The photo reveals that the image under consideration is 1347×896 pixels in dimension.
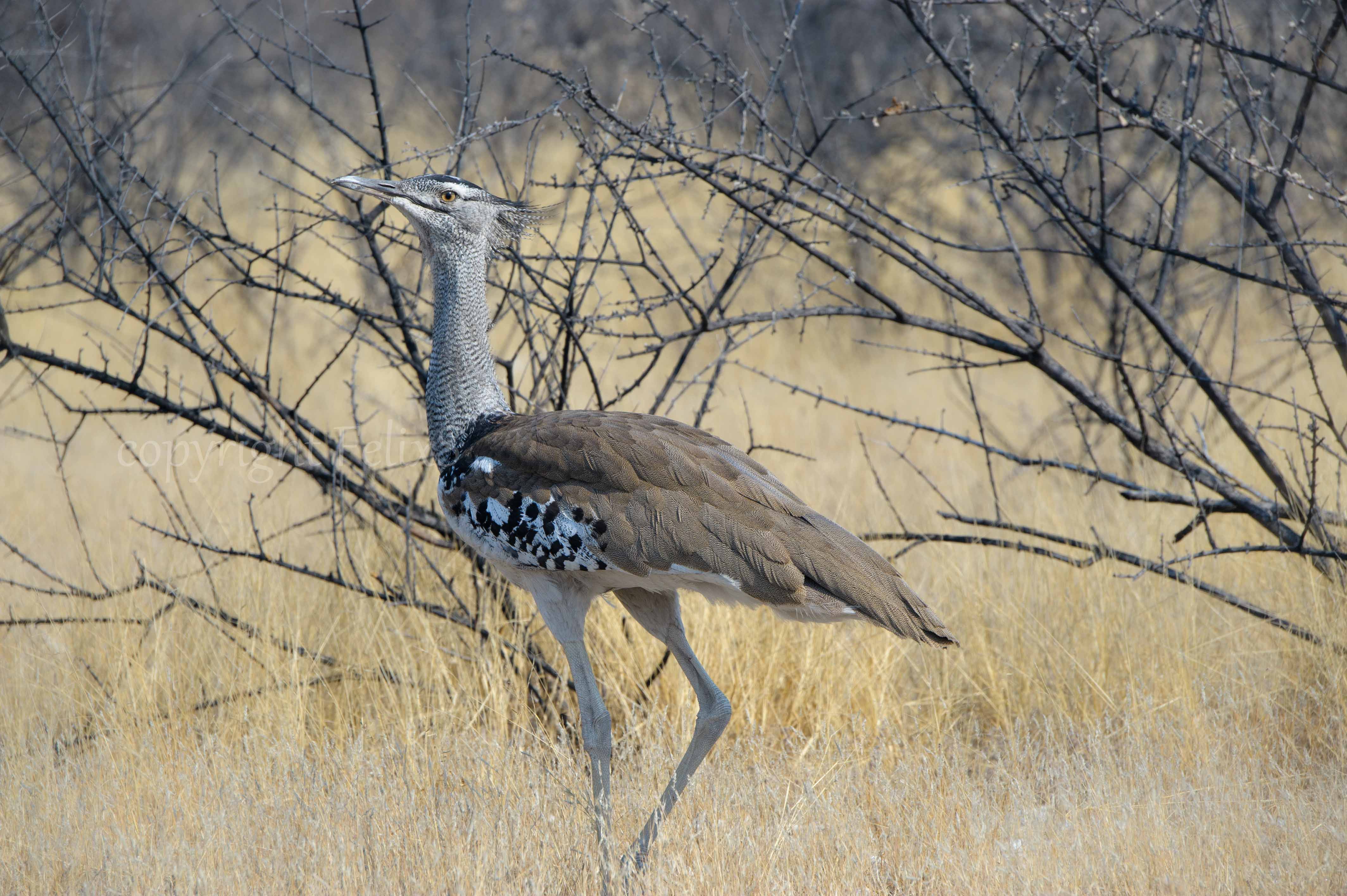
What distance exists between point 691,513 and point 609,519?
182mm

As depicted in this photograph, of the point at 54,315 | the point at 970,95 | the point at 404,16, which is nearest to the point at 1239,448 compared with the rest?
the point at 970,95

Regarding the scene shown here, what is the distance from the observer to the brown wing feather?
2629mm

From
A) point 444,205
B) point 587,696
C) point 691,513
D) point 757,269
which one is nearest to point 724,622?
point 587,696

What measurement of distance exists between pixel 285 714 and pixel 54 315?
771cm

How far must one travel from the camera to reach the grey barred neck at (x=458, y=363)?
3.09m

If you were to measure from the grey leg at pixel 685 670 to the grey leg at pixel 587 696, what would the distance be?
133mm

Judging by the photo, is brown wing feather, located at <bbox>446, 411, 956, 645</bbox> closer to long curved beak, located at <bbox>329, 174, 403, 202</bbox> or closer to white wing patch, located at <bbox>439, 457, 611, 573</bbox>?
white wing patch, located at <bbox>439, 457, 611, 573</bbox>

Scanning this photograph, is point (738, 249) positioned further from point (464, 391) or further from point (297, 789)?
point (297, 789)

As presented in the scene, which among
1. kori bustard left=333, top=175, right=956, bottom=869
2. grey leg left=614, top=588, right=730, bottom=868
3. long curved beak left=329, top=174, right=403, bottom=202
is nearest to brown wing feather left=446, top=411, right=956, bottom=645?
kori bustard left=333, top=175, right=956, bottom=869

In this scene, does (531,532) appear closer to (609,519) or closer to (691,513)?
(609,519)

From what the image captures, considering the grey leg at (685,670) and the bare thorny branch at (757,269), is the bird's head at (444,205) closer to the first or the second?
the bare thorny branch at (757,269)

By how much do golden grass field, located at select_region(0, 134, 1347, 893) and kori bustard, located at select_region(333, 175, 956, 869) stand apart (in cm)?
33

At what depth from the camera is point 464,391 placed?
3100 mm

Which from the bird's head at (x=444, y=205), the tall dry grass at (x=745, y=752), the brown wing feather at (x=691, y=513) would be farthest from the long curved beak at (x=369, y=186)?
the tall dry grass at (x=745, y=752)
